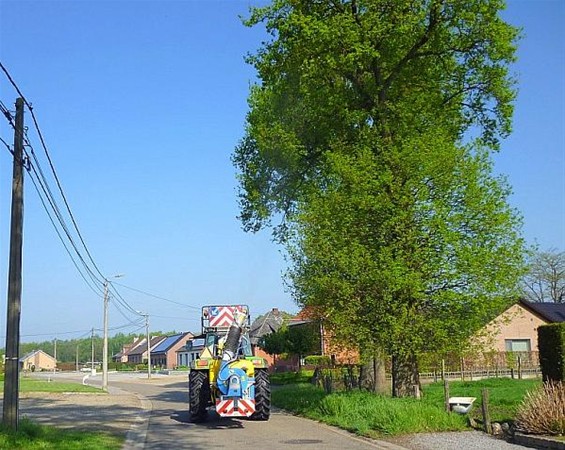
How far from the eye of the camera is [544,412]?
1406cm

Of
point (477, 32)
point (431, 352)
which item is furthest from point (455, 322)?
point (477, 32)

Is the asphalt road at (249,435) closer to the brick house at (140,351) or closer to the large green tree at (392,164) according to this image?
the large green tree at (392,164)

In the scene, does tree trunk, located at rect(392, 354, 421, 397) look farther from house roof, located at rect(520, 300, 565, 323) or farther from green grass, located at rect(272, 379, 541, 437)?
house roof, located at rect(520, 300, 565, 323)

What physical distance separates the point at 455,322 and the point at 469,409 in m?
2.31

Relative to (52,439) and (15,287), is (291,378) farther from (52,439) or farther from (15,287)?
(15,287)

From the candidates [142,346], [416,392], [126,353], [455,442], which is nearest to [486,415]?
[455,442]

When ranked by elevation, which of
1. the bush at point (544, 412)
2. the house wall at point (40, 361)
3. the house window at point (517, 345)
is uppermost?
the house window at point (517, 345)

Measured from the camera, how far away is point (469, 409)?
1792 cm

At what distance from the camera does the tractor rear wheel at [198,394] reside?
65.0 feet

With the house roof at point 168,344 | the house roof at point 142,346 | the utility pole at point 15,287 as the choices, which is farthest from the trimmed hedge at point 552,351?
the house roof at point 142,346

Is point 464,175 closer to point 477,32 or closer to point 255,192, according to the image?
point 477,32

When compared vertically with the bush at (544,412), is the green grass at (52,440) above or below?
below

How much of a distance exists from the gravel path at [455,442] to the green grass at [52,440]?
6.20 meters

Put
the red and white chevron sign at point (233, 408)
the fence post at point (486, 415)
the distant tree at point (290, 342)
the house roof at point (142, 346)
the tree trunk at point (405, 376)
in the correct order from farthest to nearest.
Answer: the house roof at point (142, 346) < the distant tree at point (290, 342) < the tree trunk at point (405, 376) < the red and white chevron sign at point (233, 408) < the fence post at point (486, 415)
